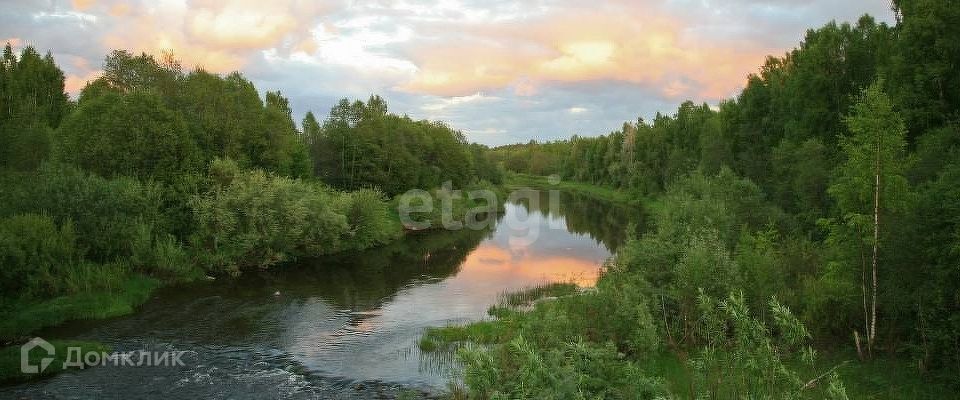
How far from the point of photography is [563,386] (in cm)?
974

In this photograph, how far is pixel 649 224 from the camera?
36688 mm

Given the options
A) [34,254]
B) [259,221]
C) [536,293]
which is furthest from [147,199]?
[536,293]

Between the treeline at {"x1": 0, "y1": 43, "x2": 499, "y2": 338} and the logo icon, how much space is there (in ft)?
7.58

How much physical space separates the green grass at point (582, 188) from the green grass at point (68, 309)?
243 ft

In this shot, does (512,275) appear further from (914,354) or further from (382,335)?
(914,354)

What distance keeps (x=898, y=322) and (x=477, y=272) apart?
83.4 ft

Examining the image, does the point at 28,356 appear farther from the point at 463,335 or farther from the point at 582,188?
the point at 582,188

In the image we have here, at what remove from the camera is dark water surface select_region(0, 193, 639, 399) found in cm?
1920

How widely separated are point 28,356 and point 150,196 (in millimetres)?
15643

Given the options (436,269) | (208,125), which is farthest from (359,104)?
(436,269)

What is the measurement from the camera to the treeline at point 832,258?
12102 mm

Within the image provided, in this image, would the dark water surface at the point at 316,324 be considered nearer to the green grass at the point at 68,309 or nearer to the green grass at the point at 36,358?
the green grass at the point at 36,358

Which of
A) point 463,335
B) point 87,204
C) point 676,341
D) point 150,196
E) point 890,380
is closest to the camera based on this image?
point 890,380

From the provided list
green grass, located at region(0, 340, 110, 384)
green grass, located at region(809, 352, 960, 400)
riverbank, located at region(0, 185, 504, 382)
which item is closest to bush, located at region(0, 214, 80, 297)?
riverbank, located at region(0, 185, 504, 382)
